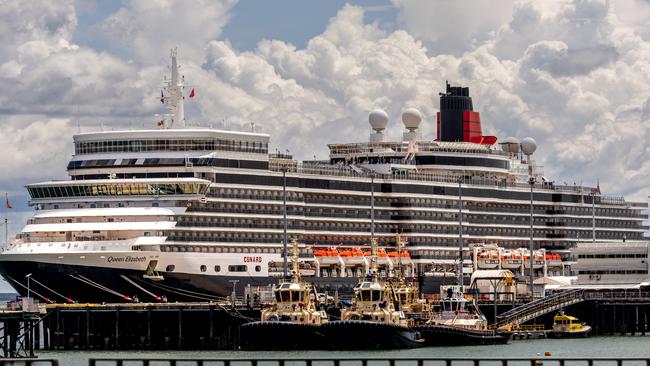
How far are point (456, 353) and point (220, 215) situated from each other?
34759 mm

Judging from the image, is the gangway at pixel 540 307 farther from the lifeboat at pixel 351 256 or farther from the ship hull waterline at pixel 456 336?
the lifeboat at pixel 351 256

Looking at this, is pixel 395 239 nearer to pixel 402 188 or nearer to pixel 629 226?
pixel 402 188

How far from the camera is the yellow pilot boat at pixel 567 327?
145 meters

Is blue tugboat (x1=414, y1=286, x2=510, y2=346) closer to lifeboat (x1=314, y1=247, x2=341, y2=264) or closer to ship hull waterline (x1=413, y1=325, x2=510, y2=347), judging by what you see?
ship hull waterline (x1=413, y1=325, x2=510, y2=347)

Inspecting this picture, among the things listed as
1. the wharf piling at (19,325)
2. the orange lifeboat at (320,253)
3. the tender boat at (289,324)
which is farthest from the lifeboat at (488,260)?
the wharf piling at (19,325)

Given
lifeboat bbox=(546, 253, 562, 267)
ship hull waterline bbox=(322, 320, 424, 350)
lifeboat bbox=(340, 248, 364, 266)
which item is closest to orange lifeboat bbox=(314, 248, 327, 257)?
lifeboat bbox=(340, 248, 364, 266)

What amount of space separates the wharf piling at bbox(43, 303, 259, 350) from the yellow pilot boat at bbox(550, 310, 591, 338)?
3154 cm

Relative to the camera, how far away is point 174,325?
128 m

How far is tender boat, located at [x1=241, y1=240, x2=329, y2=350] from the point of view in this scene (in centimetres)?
11856

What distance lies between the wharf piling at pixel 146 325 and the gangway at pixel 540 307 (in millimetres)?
27312

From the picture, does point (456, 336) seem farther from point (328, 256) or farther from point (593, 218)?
point (593, 218)

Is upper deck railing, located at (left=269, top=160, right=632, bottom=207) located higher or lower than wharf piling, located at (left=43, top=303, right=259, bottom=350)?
higher

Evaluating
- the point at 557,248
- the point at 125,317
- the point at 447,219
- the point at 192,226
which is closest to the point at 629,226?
the point at 557,248

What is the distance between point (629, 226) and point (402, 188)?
43958 mm
